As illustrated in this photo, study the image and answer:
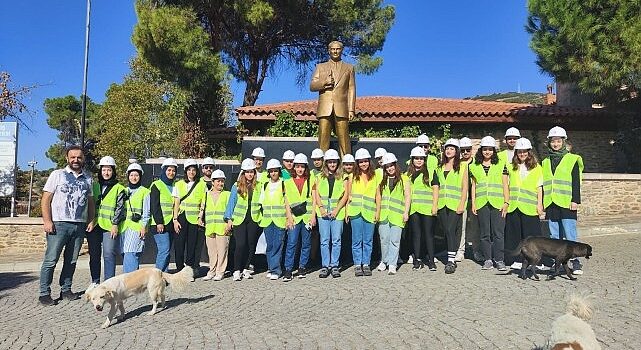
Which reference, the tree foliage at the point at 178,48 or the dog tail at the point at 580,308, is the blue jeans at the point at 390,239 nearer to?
the dog tail at the point at 580,308

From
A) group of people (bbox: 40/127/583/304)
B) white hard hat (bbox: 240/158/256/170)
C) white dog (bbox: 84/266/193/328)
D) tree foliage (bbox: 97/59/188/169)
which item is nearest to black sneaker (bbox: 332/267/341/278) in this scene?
group of people (bbox: 40/127/583/304)

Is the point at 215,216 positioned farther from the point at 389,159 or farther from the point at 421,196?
the point at 421,196

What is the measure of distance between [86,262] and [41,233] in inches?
122

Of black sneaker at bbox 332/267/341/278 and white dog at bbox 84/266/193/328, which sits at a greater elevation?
white dog at bbox 84/266/193/328

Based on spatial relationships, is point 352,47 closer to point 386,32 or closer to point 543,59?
point 386,32

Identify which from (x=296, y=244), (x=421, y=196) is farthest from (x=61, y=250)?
(x=421, y=196)

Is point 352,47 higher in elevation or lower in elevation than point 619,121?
higher

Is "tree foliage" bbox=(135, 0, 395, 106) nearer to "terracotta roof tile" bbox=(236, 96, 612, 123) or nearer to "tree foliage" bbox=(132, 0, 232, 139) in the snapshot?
"tree foliage" bbox=(132, 0, 232, 139)

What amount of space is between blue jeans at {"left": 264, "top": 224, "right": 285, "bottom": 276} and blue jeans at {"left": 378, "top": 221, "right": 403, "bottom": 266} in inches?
55.9

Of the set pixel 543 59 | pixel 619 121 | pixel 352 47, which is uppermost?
pixel 352 47

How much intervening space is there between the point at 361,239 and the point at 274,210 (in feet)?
4.30

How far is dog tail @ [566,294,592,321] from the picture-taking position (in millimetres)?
3617

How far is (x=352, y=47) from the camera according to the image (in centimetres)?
2091

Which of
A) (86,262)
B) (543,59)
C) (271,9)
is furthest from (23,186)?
(543,59)
